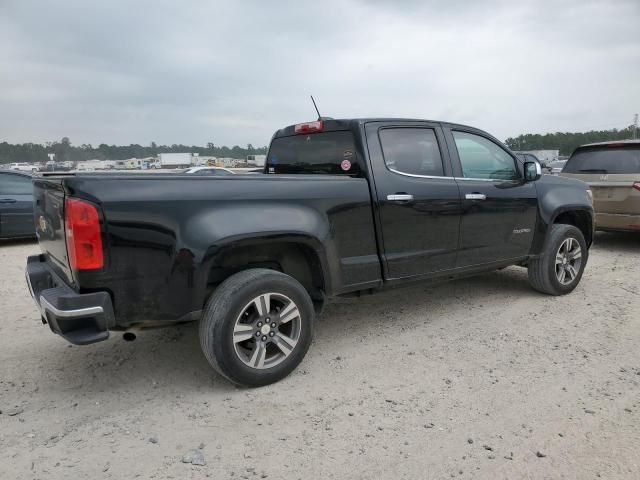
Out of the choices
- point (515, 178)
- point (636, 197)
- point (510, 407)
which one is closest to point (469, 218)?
point (515, 178)

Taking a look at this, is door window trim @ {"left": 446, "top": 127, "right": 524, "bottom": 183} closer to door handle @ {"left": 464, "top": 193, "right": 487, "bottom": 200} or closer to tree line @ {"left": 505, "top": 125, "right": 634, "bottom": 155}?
door handle @ {"left": 464, "top": 193, "right": 487, "bottom": 200}

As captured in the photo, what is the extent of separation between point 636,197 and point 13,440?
806cm

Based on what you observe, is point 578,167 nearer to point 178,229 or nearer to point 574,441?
point 574,441

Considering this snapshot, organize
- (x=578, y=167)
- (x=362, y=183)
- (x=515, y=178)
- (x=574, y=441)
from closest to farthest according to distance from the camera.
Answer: (x=574, y=441)
(x=362, y=183)
(x=515, y=178)
(x=578, y=167)

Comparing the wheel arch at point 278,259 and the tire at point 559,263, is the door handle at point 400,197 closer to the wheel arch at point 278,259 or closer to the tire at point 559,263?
the wheel arch at point 278,259

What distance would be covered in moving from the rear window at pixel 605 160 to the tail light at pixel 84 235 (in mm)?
7630

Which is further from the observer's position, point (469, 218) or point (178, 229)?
point (469, 218)

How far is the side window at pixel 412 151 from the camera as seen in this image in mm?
3916

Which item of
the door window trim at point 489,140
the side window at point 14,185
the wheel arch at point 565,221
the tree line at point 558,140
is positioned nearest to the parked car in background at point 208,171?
the door window trim at point 489,140

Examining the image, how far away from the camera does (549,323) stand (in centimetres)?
435

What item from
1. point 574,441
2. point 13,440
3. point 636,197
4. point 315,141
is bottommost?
point 574,441

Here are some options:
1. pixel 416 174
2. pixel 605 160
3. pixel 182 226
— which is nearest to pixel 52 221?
pixel 182 226

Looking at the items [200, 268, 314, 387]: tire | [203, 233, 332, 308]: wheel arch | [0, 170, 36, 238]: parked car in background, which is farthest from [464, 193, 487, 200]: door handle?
[0, 170, 36, 238]: parked car in background

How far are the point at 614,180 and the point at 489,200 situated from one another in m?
4.26
